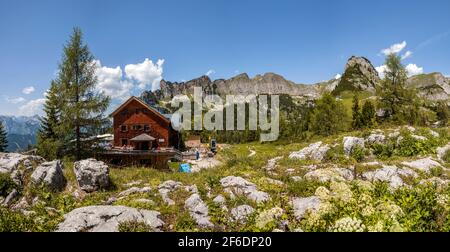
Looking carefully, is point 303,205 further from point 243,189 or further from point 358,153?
point 358,153

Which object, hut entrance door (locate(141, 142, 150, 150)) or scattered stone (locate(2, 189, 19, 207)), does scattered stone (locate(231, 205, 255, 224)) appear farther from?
hut entrance door (locate(141, 142, 150, 150))

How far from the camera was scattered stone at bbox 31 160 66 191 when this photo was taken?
49.8 ft

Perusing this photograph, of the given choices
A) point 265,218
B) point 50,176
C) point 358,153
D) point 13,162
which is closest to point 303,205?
point 265,218

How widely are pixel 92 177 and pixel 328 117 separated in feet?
161

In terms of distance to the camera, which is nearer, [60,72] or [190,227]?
[190,227]

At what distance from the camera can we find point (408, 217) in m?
→ 7.55

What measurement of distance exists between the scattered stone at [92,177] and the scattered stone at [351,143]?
17790mm

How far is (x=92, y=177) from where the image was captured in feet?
53.2

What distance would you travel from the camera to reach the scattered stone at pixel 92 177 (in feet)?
53.1

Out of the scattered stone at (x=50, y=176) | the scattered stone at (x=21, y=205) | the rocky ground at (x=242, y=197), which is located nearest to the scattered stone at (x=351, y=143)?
the rocky ground at (x=242, y=197)

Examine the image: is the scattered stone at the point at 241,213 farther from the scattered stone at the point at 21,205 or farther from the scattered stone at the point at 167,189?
the scattered stone at the point at 21,205
